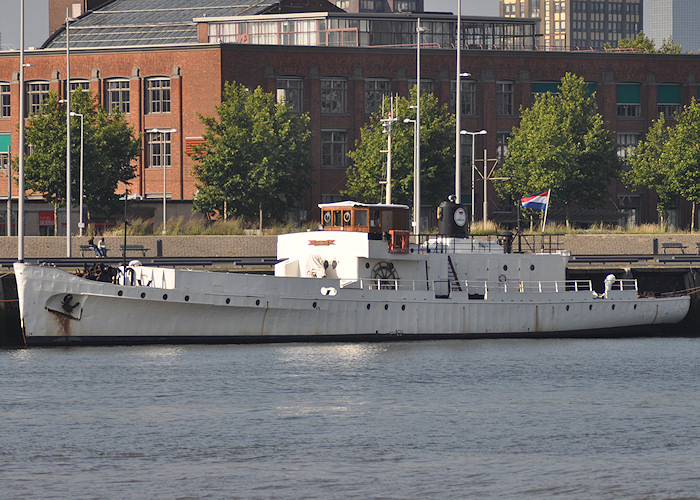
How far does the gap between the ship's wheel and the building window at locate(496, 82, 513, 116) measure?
58.5 metres

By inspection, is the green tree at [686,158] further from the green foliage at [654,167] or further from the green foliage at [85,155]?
the green foliage at [85,155]

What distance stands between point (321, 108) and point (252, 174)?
54.4 feet

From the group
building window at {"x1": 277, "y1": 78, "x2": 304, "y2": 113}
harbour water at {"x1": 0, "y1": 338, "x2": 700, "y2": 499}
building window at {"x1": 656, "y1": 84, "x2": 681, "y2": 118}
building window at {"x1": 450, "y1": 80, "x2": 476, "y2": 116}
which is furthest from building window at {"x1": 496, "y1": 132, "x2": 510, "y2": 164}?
harbour water at {"x1": 0, "y1": 338, "x2": 700, "y2": 499}

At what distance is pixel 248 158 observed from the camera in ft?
271

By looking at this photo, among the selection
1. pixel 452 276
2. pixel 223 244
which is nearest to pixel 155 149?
pixel 223 244

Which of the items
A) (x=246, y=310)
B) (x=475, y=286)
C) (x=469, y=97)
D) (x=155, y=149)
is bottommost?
(x=246, y=310)

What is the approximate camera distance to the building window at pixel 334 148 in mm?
96750

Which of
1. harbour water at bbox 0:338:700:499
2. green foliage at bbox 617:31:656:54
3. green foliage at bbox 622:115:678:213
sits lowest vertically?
harbour water at bbox 0:338:700:499

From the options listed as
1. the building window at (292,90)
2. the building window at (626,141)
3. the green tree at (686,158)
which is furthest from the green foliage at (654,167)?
the building window at (292,90)

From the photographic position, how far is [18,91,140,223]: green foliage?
253ft

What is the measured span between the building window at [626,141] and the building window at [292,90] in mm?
28324

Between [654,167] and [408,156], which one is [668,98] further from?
[408,156]

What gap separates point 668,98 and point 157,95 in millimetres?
44327

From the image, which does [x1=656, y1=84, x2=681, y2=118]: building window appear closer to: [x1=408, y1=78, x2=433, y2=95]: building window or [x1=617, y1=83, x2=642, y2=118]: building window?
[x1=617, y1=83, x2=642, y2=118]: building window
